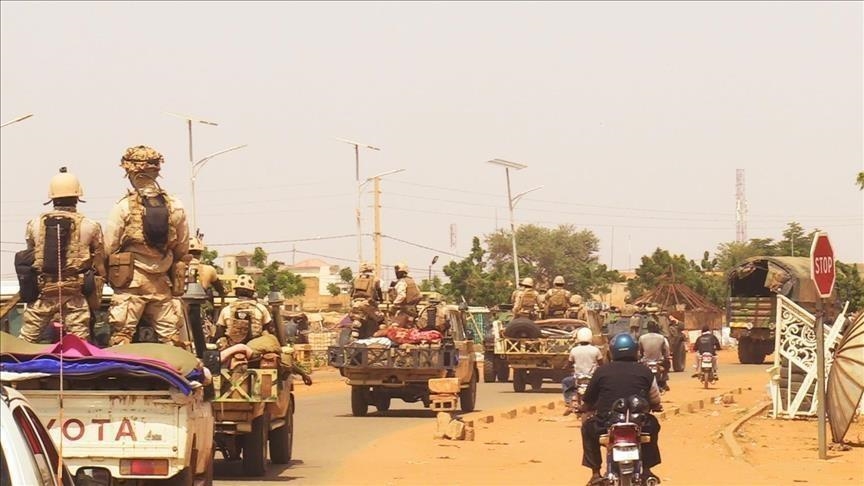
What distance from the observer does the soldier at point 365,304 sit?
25.9 metres

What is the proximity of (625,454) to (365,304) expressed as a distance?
14826mm

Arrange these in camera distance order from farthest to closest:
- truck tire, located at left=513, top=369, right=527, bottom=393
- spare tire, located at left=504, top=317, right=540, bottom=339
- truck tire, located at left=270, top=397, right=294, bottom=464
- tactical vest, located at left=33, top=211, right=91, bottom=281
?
truck tire, located at left=513, top=369, right=527, bottom=393, spare tire, located at left=504, top=317, right=540, bottom=339, truck tire, located at left=270, top=397, right=294, bottom=464, tactical vest, located at left=33, top=211, right=91, bottom=281

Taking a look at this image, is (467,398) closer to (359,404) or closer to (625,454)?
(359,404)

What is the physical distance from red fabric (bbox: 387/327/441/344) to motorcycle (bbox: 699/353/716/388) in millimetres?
11578

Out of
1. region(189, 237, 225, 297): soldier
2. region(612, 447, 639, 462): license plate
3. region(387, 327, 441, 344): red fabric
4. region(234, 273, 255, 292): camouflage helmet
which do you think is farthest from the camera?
region(387, 327, 441, 344): red fabric

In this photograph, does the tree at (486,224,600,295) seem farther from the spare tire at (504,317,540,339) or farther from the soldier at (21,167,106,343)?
the soldier at (21,167,106,343)

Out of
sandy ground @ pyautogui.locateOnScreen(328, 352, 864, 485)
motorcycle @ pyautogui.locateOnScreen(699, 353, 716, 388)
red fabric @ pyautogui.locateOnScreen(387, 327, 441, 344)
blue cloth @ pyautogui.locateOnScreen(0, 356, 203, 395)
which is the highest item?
red fabric @ pyautogui.locateOnScreen(387, 327, 441, 344)

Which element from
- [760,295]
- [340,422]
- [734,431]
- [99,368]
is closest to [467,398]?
[340,422]

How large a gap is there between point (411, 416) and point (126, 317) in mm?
14540

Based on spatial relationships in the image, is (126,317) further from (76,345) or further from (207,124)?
(207,124)

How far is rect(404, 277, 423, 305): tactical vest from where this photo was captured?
26.0m

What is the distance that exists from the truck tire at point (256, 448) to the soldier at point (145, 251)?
352cm

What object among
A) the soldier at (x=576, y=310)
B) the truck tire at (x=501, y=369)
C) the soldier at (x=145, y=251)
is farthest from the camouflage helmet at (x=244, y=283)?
the truck tire at (x=501, y=369)

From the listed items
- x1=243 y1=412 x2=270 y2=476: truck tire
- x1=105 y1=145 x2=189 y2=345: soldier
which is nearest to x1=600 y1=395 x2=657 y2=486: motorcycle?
x1=105 y1=145 x2=189 y2=345: soldier
